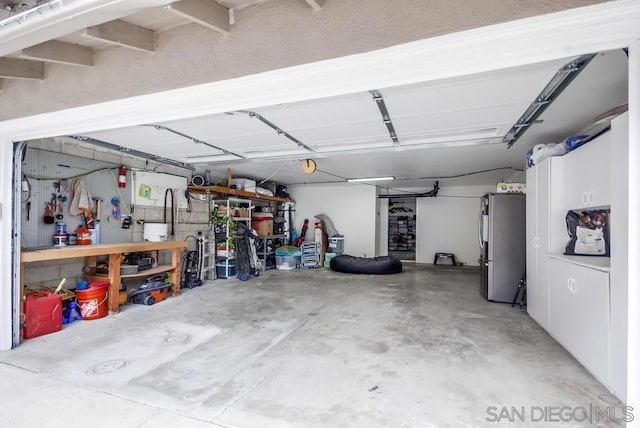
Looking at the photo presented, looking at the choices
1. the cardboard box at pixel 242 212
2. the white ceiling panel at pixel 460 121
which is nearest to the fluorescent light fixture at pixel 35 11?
the white ceiling panel at pixel 460 121

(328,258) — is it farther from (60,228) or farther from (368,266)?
(60,228)

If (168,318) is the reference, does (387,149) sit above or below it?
above

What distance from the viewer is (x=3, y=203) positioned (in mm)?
2684

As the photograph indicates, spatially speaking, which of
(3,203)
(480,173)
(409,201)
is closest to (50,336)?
(3,203)

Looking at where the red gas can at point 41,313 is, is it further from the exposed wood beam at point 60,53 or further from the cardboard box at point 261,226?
the cardboard box at point 261,226

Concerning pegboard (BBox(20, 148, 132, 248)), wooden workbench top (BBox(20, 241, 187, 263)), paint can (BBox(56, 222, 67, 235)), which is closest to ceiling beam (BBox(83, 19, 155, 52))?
wooden workbench top (BBox(20, 241, 187, 263))

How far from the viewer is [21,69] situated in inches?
81.6

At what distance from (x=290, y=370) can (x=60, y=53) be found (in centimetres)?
274

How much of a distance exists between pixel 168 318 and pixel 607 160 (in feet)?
15.7

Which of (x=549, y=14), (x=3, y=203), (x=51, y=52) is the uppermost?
(x=51, y=52)

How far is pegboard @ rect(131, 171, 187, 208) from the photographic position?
15.7 feet

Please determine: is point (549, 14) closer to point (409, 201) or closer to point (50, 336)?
point (50, 336)

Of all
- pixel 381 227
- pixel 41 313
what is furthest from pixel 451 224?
pixel 41 313

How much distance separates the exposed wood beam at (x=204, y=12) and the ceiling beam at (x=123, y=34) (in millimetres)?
455
